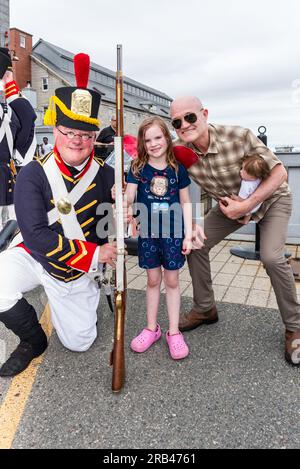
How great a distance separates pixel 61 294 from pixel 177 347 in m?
0.87

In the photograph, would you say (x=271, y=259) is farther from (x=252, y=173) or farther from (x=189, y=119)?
(x=189, y=119)

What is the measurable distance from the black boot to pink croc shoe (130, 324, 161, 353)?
0.64 meters

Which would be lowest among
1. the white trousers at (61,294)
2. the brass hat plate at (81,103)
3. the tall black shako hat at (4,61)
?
the white trousers at (61,294)

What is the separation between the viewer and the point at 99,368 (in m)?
2.52

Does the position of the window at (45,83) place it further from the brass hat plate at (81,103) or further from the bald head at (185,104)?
the brass hat plate at (81,103)

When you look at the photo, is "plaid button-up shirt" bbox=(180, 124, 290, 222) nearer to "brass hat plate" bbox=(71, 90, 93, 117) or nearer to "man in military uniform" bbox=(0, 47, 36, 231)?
"brass hat plate" bbox=(71, 90, 93, 117)

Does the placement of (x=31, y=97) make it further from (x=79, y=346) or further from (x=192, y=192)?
(x=79, y=346)

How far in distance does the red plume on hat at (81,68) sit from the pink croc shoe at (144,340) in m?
1.72

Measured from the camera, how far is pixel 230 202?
2830 millimetres

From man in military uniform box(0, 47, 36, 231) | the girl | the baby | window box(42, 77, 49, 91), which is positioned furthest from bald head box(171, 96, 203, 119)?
window box(42, 77, 49, 91)

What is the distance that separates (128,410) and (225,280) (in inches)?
89.8

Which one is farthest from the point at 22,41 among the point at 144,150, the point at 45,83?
the point at 144,150

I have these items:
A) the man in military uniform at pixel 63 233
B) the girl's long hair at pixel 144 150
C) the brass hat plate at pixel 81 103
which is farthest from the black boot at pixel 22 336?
the brass hat plate at pixel 81 103

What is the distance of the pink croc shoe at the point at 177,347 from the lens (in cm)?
259
